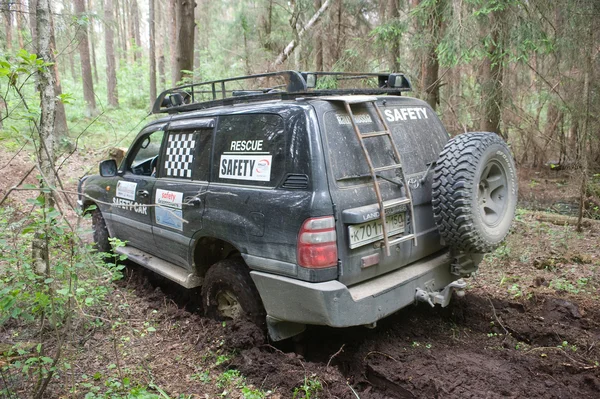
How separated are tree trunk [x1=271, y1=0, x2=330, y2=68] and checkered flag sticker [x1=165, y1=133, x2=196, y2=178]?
26.5 feet

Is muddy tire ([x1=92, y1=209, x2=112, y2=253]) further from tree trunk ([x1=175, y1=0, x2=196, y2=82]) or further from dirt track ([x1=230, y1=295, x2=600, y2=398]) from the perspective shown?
tree trunk ([x1=175, y1=0, x2=196, y2=82])

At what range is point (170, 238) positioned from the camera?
14.0 ft

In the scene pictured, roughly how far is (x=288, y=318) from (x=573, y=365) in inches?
84.8

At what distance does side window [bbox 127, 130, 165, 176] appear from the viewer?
498 cm

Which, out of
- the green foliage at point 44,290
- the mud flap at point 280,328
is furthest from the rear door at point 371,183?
the green foliage at point 44,290

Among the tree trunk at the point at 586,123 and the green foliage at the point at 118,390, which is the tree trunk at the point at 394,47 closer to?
the tree trunk at the point at 586,123

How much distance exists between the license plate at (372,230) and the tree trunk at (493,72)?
5.59m

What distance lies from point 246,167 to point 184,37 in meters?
7.09

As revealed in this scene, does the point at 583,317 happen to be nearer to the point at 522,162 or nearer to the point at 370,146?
the point at 370,146

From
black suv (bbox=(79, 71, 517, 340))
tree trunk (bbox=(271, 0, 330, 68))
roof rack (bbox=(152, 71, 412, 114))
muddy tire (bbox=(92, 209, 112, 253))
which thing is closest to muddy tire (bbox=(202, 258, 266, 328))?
black suv (bbox=(79, 71, 517, 340))

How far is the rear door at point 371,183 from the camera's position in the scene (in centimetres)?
308

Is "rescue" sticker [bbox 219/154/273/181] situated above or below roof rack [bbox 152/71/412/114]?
below

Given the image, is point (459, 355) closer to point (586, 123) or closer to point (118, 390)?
point (118, 390)

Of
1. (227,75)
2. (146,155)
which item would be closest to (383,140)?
(146,155)
